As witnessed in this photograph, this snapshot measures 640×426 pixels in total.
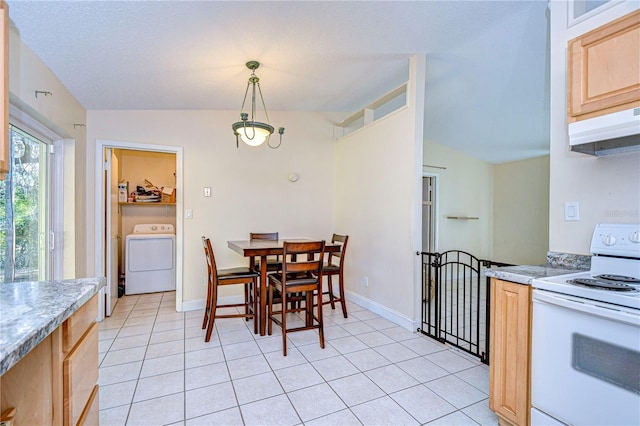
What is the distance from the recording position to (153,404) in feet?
6.28

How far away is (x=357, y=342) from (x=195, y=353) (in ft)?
4.65

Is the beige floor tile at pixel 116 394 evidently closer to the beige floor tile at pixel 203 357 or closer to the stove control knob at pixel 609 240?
the beige floor tile at pixel 203 357

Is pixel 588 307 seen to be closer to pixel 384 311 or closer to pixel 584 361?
pixel 584 361

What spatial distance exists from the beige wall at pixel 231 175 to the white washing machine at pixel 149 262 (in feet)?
3.57

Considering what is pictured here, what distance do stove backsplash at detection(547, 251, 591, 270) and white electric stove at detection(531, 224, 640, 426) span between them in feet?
0.45

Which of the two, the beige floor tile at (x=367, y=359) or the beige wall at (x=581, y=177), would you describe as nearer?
the beige wall at (x=581, y=177)

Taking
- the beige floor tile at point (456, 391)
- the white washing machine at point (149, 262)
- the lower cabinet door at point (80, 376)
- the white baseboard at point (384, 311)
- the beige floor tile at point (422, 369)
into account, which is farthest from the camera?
the white washing machine at point (149, 262)

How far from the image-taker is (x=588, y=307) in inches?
50.1

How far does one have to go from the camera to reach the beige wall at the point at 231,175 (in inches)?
142

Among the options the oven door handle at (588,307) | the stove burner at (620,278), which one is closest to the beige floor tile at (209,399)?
the oven door handle at (588,307)

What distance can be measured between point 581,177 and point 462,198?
13.9ft

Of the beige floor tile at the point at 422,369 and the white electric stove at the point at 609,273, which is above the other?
the white electric stove at the point at 609,273

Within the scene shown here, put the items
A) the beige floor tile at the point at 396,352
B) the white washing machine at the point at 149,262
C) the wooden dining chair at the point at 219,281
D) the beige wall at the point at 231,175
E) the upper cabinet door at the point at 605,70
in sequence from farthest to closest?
the white washing machine at the point at 149,262
the beige wall at the point at 231,175
the wooden dining chair at the point at 219,281
the beige floor tile at the point at 396,352
the upper cabinet door at the point at 605,70

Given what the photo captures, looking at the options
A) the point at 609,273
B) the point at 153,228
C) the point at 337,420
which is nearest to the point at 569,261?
the point at 609,273
